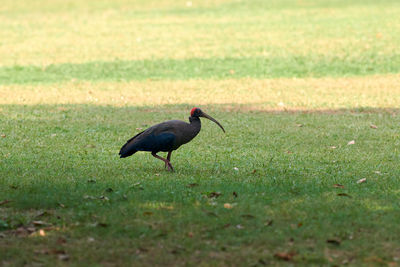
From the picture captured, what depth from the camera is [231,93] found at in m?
19.2

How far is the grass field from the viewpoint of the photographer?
692cm

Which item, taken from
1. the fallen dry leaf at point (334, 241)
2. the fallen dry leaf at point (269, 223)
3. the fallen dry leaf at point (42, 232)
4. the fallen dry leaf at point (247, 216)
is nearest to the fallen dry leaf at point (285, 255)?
the fallen dry leaf at point (334, 241)

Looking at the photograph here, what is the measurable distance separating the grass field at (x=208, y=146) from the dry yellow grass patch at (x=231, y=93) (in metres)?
0.07

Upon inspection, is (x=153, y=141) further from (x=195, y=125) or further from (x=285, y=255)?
(x=285, y=255)

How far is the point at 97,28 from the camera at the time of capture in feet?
107

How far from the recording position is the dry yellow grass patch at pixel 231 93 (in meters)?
17.6

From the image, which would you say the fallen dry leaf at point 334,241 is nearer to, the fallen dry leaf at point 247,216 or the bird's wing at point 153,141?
the fallen dry leaf at point 247,216

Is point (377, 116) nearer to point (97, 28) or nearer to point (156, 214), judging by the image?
point (156, 214)

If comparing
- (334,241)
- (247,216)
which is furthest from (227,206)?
(334,241)

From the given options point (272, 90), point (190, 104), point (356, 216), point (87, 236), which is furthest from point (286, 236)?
point (272, 90)

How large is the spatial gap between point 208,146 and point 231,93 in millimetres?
6979

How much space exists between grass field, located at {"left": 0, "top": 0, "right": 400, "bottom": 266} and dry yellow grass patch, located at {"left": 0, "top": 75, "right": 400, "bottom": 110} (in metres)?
0.07

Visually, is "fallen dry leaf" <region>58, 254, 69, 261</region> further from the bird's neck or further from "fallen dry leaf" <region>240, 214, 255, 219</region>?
the bird's neck

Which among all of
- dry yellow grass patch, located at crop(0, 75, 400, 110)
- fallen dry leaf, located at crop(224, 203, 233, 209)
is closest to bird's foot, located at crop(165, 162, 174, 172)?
fallen dry leaf, located at crop(224, 203, 233, 209)
